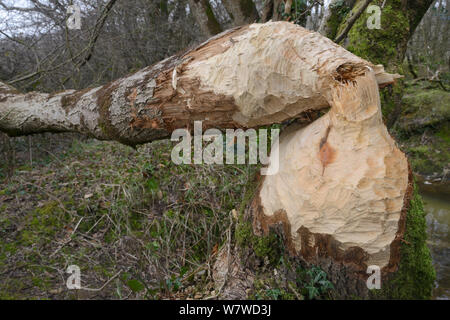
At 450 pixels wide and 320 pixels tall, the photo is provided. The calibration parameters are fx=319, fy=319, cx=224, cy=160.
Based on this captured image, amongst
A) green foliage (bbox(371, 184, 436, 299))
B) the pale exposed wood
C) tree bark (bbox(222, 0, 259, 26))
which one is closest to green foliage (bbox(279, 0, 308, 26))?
tree bark (bbox(222, 0, 259, 26))

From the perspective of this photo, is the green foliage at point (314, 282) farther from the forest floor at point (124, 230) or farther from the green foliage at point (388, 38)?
the green foliage at point (388, 38)

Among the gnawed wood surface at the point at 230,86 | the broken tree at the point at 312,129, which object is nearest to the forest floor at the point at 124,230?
the broken tree at the point at 312,129

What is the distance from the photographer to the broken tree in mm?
1647

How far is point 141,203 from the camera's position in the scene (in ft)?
10.1

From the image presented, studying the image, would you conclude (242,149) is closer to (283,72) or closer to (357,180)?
(283,72)

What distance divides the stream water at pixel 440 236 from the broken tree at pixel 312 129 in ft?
2.11

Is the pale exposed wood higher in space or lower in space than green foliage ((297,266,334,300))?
higher

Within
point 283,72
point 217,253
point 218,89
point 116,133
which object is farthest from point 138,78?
point 217,253

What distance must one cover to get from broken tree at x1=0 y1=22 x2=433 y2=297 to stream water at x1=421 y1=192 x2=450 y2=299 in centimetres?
64

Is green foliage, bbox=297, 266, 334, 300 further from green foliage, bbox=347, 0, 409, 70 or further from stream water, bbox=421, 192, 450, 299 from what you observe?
green foliage, bbox=347, 0, 409, 70

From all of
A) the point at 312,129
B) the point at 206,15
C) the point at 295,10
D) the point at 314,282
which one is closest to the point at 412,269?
the point at 314,282

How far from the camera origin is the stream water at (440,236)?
240 cm

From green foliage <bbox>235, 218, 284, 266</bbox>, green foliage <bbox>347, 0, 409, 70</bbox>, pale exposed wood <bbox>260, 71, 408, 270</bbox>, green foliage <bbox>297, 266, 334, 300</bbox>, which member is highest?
green foliage <bbox>347, 0, 409, 70</bbox>

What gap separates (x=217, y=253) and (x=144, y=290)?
2.03 feet
